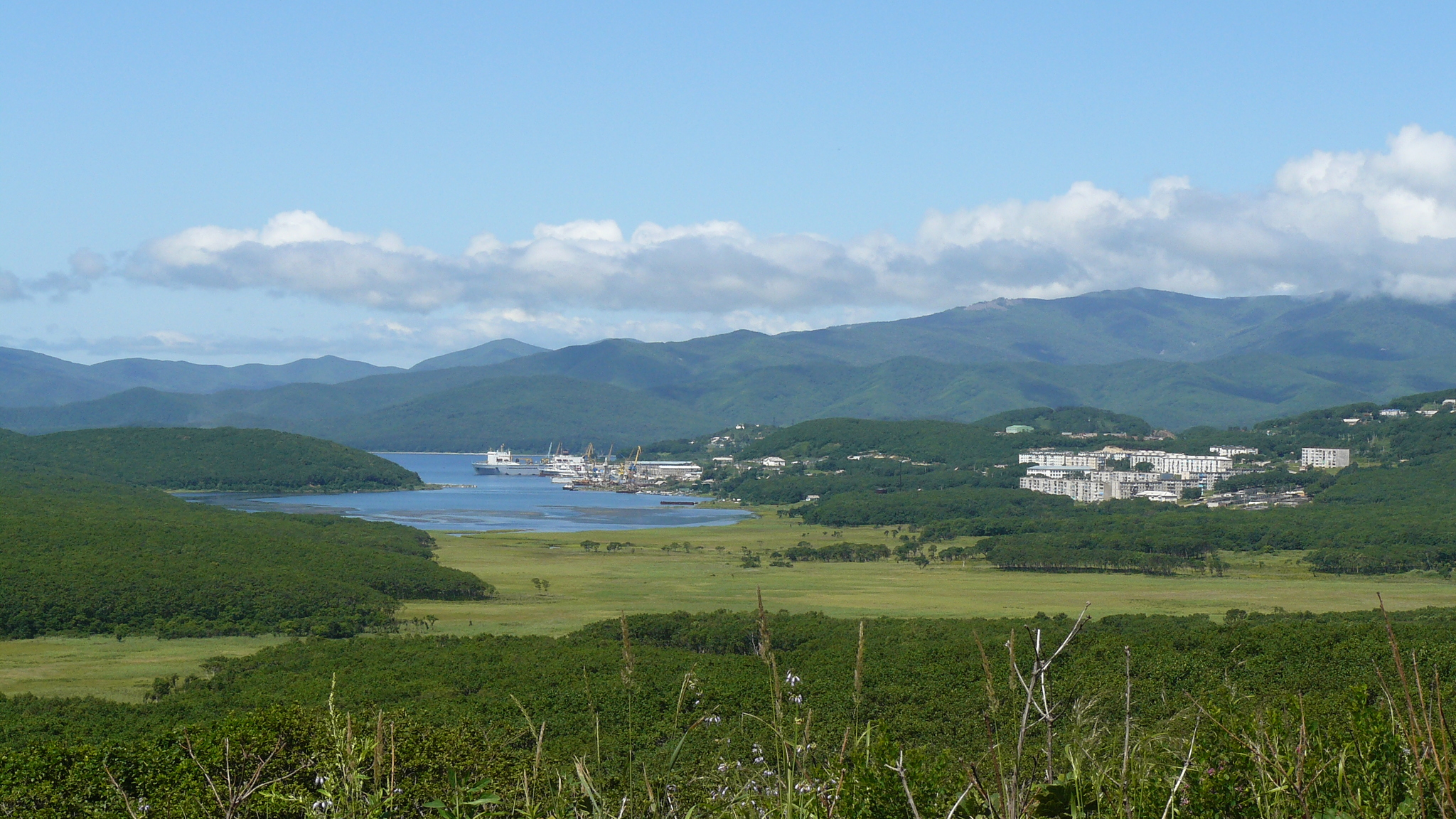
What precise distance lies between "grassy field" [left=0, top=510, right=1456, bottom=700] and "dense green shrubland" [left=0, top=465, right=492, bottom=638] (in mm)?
1831

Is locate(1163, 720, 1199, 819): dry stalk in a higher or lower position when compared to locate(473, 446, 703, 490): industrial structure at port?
higher

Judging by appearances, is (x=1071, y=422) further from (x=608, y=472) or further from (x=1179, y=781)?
(x=1179, y=781)

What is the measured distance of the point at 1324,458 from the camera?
11419 centimetres

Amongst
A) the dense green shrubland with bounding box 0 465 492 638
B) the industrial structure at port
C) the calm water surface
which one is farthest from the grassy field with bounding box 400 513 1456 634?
the industrial structure at port

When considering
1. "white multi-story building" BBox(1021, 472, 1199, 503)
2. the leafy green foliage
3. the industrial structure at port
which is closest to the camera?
"white multi-story building" BBox(1021, 472, 1199, 503)

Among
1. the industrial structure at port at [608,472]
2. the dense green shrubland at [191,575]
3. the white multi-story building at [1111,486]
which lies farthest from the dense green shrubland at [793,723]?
the industrial structure at port at [608,472]

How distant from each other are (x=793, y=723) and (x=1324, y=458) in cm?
12467

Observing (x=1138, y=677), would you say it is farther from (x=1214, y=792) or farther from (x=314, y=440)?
(x=314, y=440)

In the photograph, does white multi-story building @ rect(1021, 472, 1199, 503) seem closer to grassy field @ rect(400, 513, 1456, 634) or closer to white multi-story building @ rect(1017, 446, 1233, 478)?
white multi-story building @ rect(1017, 446, 1233, 478)

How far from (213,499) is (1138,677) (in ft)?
361

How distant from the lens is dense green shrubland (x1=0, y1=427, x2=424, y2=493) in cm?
12694

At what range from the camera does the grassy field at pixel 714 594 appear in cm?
3597

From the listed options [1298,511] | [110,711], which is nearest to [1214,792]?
[110,711]

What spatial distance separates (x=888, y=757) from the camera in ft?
14.1
